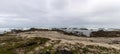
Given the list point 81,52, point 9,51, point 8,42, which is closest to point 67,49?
point 81,52

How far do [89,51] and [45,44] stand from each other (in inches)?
1067

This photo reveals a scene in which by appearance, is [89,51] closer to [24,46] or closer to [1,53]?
[24,46]

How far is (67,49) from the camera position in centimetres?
12838

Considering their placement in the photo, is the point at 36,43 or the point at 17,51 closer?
the point at 17,51

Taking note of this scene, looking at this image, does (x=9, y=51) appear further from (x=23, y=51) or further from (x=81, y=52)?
(x=81, y=52)

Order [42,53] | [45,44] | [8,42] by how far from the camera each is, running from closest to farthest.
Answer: [42,53] → [45,44] → [8,42]

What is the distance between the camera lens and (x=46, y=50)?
127 metres

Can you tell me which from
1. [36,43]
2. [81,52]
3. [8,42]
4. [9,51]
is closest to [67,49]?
[81,52]

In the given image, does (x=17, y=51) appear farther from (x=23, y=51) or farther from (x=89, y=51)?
(x=89, y=51)

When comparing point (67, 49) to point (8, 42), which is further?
point (8, 42)

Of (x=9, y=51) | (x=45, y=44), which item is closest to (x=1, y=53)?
(x=9, y=51)

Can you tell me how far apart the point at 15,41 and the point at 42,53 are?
112 ft

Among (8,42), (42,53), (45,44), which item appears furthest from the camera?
(8,42)

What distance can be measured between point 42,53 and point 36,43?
64.5 ft
